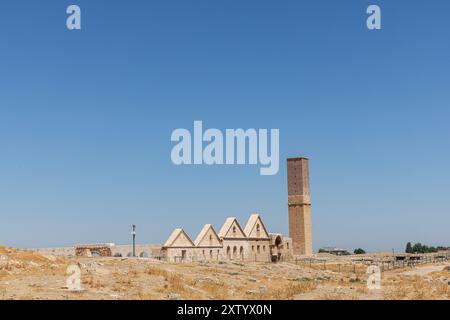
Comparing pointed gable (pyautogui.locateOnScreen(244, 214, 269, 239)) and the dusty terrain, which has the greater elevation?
pointed gable (pyautogui.locateOnScreen(244, 214, 269, 239))

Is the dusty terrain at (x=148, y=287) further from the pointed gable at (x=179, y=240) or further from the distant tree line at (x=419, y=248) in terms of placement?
the distant tree line at (x=419, y=248)

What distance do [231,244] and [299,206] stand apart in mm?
29173

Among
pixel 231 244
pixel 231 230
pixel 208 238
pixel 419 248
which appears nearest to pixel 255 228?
pixel 231 230

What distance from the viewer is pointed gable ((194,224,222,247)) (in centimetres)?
5562

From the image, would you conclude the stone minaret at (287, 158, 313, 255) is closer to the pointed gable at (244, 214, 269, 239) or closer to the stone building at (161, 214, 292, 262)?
the stone building at (161, 214, 292, 262)

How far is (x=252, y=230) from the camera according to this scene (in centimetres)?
6694

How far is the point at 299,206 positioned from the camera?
290 feet

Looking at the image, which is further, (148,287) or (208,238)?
(208,238)

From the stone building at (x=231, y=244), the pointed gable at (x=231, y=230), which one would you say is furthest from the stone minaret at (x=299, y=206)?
the pointed gable at (x=231, y=230)

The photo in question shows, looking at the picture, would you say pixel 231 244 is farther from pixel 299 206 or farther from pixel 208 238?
pixel 299 206

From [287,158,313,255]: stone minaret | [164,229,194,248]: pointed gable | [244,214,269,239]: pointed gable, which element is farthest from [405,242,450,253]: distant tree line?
[164,229,194,248]: pointed gable
